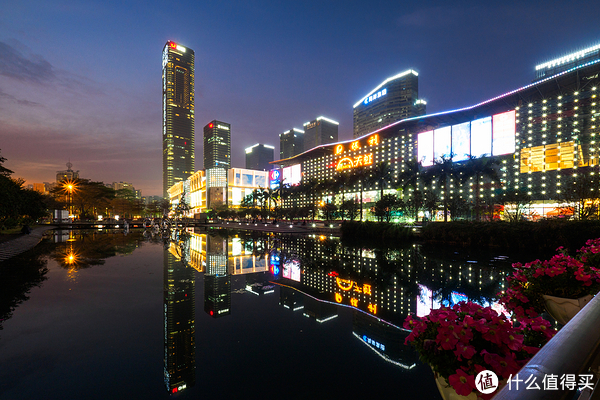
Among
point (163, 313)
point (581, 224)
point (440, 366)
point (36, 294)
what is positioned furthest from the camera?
point (581, 224)

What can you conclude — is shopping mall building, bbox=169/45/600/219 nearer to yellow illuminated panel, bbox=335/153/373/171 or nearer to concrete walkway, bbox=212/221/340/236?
yellow illuminated panel, bbox=335/153/373/171

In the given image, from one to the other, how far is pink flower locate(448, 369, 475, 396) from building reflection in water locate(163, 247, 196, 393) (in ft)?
12.7

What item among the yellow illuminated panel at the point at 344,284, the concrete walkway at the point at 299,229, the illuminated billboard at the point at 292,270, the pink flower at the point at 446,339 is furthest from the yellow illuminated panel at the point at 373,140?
the pink flower at the point at 446,339

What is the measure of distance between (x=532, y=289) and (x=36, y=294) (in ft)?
42.6

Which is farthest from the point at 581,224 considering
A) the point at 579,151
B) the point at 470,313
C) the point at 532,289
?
the point at 579,151

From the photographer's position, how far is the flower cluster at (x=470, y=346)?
6.49 ft

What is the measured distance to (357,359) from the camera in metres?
4.89

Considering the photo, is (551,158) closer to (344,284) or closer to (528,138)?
(528,138)

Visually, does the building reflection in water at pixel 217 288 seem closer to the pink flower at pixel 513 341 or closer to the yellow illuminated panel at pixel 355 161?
the pink flower at pixel 513 341

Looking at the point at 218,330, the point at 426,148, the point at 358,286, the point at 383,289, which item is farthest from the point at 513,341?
the point at 426,148

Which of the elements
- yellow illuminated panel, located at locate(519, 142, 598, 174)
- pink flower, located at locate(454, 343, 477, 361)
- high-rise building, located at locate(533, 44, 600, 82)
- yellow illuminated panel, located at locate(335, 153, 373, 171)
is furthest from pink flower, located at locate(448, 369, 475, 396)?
yellow illuminated panel, located at locate(335, 153, 373, 171)

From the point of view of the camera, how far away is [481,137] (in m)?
71.1

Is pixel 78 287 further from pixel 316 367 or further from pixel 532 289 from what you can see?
pixel 532 289

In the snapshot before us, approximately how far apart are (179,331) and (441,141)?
8552 cm
